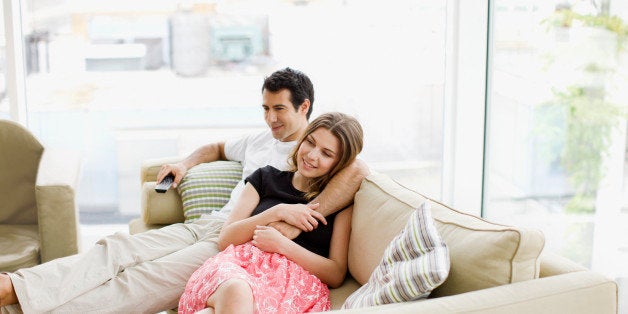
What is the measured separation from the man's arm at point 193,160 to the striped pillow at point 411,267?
4.35 ft

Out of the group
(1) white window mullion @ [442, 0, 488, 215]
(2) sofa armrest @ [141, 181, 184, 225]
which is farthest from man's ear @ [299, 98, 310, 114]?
(1) white window mullion @ [442, 0, 488, 215]

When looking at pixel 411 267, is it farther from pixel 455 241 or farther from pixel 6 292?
pixel 6 292

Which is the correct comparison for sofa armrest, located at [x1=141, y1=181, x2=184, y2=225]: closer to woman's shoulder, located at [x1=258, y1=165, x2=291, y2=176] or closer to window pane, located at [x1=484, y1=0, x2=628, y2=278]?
woman's shoulder, located at [x1=258, y1=165, x2=291, y2=176]

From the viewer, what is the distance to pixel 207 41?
448 centimetres

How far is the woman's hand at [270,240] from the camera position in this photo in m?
2.53

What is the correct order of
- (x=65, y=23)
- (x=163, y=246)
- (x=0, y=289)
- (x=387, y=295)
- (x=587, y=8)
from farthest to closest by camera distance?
(x=65, y=23), (x=587, y=8), (x=163, y=246), (x=0, y=289), (x=387, y=295)

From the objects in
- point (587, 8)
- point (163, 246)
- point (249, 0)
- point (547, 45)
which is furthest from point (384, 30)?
point (163, 246)

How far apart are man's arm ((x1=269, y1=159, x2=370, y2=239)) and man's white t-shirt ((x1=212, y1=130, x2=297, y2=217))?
0.32 metres

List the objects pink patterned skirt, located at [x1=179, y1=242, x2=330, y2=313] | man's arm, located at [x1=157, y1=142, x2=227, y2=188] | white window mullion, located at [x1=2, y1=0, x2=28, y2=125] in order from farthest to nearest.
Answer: white window mullion, located at [x1=2, y1=0, x2=28, y2=125], man's arm, located at [x1=157, y1=142, x2=227, y2=188], pink patterned skirt, located at [x1=179, y1=242, x2=330, y2=313]

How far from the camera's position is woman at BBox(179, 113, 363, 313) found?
234cm

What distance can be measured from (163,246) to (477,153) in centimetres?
212

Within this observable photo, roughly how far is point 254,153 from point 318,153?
775mm

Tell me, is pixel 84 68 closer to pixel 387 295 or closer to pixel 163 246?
pixel 163 246

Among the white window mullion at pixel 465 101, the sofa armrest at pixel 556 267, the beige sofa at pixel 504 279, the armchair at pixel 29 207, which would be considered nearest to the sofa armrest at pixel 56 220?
the armchair at pixel 29 207
